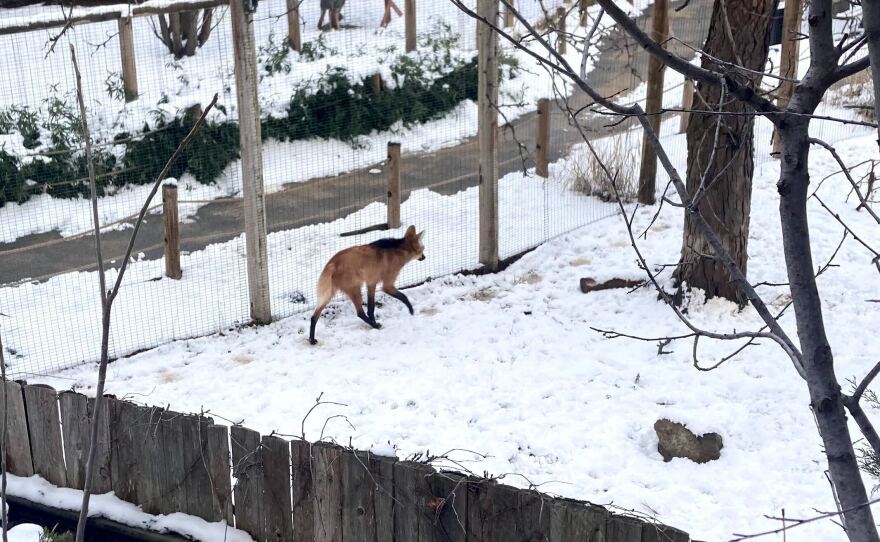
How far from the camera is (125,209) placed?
1031 cm

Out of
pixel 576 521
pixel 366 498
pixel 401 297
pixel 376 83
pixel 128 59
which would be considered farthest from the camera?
pixel 376 83

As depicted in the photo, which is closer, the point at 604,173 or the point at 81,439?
the point at 81,439

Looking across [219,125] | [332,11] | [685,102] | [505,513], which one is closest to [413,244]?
[505,513]

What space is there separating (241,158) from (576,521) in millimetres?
4584

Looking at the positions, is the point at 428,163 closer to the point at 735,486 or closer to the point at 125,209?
the point at 125,209

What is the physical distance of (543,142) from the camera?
10.4 meters

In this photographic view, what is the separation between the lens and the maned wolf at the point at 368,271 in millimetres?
7023

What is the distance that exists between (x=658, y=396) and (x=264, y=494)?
3047 mm

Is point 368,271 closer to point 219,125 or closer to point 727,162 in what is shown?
point 727,162

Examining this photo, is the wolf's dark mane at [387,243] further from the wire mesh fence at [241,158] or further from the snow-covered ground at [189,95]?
the snow-covered ground at [189,95]

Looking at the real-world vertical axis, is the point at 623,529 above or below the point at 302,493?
above

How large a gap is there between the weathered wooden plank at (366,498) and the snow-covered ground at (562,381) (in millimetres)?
1427

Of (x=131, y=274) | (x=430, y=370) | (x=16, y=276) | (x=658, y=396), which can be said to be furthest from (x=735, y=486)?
(x=16, y=276)

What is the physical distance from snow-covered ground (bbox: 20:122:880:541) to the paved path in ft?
5.32
